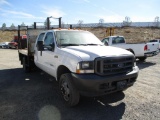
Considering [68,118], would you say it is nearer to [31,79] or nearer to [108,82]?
[108,82]

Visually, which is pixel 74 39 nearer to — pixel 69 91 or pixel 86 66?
pixel 86 66

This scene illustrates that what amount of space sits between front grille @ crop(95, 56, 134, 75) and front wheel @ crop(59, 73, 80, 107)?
0.72 m

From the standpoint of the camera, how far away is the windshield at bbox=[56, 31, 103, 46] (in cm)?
562

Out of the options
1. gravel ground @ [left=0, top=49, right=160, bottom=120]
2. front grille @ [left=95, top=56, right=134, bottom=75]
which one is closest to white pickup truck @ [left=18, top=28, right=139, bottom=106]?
front grille @ [left=95, top=56, right=134, bottom=75]

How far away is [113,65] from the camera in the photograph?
4398 millimetres

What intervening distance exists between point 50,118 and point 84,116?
76cm

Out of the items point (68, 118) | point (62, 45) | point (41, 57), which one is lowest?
point (68, 118)

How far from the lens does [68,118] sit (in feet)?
13.7

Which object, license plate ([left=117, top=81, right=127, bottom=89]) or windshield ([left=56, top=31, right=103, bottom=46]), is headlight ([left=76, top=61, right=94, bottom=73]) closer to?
license plate ([left=117, top=81, right=127, bottom=89])

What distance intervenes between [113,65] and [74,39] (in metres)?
1.89

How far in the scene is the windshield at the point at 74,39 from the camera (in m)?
5.62

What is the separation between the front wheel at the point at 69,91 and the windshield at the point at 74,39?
1.25m

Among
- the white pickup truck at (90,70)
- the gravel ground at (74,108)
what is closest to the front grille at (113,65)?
the white pickup truck at (90,70)

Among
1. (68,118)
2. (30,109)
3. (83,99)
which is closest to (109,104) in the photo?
(83,99)
